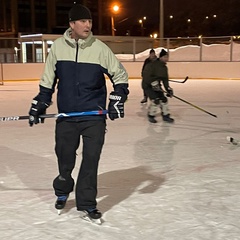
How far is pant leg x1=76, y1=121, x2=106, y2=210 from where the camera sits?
2934mm

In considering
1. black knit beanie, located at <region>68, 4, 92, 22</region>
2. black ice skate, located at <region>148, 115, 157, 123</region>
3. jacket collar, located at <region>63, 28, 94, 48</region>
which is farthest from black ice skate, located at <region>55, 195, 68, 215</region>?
black ice skate, located at <region>148, 115, 157, 123</region>

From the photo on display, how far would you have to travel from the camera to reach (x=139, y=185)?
3883 millimetres

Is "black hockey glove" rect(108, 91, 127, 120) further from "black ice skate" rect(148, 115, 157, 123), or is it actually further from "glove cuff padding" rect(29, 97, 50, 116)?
"black ice skate" rect(148, 115, 157, 123)

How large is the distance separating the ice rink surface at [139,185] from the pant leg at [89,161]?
0.17 meters

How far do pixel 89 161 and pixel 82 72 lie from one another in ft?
1.87

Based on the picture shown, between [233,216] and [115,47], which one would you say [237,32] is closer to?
[115,47]

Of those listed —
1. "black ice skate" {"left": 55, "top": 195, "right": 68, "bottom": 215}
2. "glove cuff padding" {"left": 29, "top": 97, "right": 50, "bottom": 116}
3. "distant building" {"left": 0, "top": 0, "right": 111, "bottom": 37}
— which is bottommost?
"black ice skate" {"left": 55, "top": 195, "right": 68, "bottom": 215}

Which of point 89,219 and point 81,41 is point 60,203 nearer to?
point 89,219

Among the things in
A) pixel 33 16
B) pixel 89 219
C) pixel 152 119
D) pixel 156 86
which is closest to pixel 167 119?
pixel 152 119

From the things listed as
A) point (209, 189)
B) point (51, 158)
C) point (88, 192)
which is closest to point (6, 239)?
point (88, 192)

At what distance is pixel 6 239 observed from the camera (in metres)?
2.74

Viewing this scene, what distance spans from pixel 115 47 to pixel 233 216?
18.0 metres

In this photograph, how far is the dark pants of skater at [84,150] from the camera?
2.94 meters

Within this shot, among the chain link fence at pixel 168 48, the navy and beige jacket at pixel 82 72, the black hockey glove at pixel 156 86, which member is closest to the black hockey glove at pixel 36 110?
the navy and beige jacket at pixel 82 72
